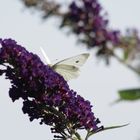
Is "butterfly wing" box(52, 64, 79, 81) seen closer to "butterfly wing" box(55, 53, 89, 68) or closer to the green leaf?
"butterfly wing" box(55, 53, 89, 68)

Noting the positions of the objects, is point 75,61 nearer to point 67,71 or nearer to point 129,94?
point 67,71

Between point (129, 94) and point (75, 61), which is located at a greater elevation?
point (75, 61)

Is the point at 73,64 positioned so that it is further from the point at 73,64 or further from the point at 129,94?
the point at 129,94

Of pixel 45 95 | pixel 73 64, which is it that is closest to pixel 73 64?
pixel 73 64

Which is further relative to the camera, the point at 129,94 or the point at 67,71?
the point at 129,94

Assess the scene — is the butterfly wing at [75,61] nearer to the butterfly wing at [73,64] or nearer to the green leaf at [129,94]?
the butterfly wing at [73,64]

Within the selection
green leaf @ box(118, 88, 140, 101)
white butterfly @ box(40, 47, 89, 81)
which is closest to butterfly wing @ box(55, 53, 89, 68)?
white butterfly @ box(40, 47, 89, 81)

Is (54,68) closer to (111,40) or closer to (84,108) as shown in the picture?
(84,108)
